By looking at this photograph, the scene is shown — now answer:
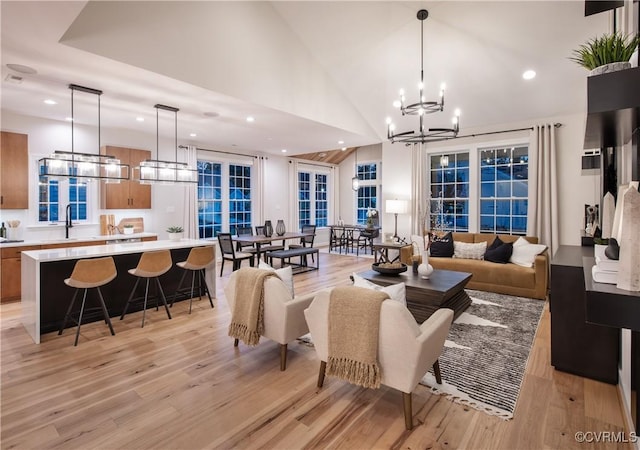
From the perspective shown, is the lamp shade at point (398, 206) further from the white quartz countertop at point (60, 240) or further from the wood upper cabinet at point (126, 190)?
the wood upper cabinet at point (126, 190)

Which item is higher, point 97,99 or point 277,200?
point 97,99

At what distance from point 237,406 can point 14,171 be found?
5.55m

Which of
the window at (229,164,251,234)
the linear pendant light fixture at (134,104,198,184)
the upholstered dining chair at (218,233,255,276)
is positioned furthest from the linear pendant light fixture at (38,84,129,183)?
the window at (229,164,251,234)

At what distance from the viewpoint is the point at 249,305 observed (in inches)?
121

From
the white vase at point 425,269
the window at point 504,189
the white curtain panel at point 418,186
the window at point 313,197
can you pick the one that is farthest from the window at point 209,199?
the window at point 504,189

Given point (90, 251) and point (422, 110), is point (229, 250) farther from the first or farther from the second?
point (422, 110)

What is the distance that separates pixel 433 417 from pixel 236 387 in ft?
4.83

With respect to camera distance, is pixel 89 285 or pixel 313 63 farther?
pixel 313 63

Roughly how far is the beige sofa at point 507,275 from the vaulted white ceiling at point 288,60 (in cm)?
272

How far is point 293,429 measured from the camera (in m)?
2.16

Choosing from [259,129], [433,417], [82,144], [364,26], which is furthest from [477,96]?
[82,144]

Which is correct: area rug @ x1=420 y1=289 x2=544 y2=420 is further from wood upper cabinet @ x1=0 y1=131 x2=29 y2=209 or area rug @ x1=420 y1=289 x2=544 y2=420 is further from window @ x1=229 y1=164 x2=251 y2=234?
wood upper cabinet @ x1=0 y1=131 x2=29 y2=209

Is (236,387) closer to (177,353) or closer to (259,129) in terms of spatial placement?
(177,353)

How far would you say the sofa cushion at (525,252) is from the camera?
530 centimetres
